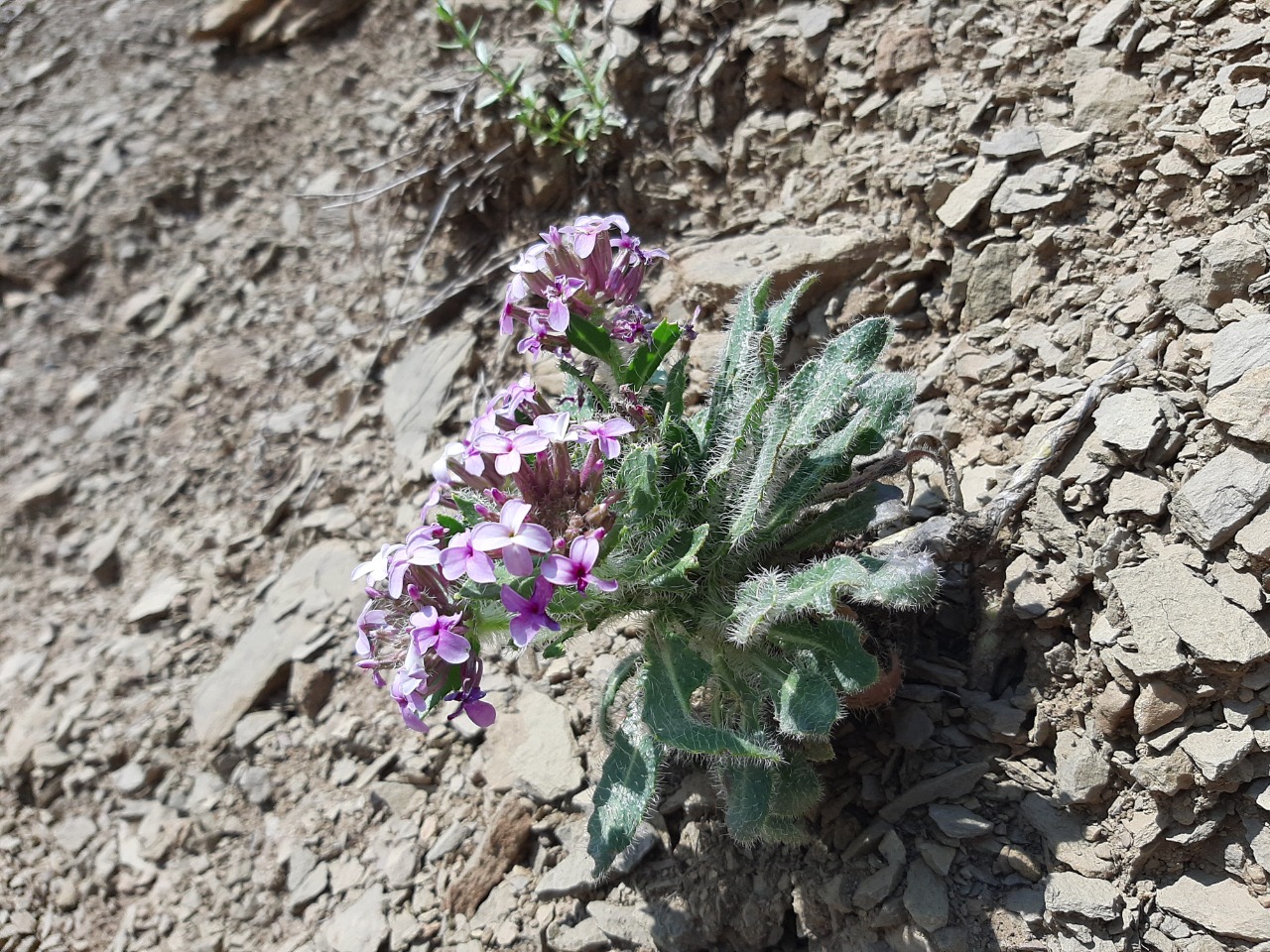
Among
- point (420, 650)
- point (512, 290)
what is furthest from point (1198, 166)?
point (420, 650)

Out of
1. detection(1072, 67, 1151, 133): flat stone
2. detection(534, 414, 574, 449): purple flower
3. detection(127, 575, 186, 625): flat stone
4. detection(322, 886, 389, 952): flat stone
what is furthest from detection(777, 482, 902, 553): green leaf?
detection(127, 575, 186, 625): flat stone

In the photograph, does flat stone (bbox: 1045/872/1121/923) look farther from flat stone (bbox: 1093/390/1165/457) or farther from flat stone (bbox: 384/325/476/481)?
flat stone (bbox: 384/325/476/481)

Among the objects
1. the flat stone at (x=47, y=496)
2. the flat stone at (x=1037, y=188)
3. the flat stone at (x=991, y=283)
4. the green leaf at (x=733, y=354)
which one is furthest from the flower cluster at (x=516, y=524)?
the flat stone at (x=47, y=496)

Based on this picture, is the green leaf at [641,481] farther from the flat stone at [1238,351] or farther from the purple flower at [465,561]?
the flat stone at [1238,351]

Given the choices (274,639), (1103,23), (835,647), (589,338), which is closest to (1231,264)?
(1103,23)

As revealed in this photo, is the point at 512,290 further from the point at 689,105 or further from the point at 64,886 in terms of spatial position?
the point at 64,886
